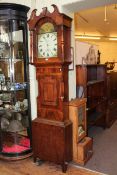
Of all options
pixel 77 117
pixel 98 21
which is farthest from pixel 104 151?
pixel 98 21

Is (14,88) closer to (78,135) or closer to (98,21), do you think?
(78,135)

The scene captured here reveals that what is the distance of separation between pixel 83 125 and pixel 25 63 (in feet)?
4.30

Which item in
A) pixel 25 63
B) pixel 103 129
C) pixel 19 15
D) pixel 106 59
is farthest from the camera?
pixel 106 59

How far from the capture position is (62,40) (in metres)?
2.49

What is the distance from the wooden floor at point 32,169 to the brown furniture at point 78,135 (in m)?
0.17

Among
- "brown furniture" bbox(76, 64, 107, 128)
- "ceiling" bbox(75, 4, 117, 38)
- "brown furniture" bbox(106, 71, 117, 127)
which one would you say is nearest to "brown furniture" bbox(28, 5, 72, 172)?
"brown furniture" bbox(76, 64, 107, 128)

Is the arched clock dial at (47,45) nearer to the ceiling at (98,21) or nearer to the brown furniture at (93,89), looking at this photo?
the brown furniture at (93,89)

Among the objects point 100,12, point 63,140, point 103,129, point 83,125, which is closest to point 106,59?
point 100,12

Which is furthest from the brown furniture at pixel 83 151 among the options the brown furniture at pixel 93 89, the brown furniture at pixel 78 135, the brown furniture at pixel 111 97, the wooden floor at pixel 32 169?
the brown furniture at pixel 111 97

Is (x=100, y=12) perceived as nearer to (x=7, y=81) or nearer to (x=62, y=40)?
(x=62, y=40)

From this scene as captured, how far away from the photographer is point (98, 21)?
5.17 metres

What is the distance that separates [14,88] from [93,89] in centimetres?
153

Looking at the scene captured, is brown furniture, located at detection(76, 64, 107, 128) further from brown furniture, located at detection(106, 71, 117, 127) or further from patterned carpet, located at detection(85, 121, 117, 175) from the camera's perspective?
patterned carpet, located at detection(85, 121, 117, 175)

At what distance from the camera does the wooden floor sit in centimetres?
265
